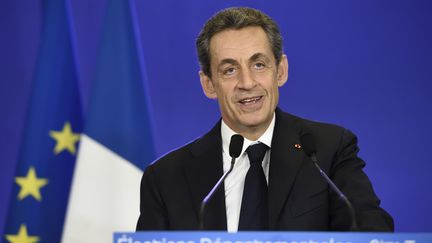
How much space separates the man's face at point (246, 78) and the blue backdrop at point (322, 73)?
102 cm

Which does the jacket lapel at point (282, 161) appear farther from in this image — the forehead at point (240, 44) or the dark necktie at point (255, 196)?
the forehead at point (240, 44)

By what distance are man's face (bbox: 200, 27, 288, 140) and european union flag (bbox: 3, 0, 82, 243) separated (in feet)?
2.48

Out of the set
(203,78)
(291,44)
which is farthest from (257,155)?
(291,44)

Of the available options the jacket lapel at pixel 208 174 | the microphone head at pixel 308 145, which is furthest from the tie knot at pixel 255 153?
the microphone head at pixel 308 145

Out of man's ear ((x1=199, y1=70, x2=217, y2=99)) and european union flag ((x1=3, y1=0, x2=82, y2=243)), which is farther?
european union flag ((x1=3, y1=0, x2=82, y2=243))

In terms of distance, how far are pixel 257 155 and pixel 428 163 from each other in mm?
1332

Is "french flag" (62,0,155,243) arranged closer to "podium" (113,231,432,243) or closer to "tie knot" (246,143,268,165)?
"tie knot" (246,143,268,165)

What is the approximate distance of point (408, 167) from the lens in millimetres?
3184

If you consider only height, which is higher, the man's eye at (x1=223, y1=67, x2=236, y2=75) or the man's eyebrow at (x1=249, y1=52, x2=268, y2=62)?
the man's eyebrow at (x1=249, y1=52, x2=268, y2=62)

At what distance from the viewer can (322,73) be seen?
329 centimetres

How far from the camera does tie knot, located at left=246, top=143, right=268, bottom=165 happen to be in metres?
2.11

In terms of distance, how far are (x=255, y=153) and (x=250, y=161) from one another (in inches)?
1.2

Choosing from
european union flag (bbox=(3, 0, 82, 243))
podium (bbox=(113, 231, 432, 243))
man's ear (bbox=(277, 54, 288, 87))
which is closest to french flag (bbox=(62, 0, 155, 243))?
european union flag (bbox=(3, 0, 82, 243))

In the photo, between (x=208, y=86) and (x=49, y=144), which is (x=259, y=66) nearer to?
(x=208, y=86)
